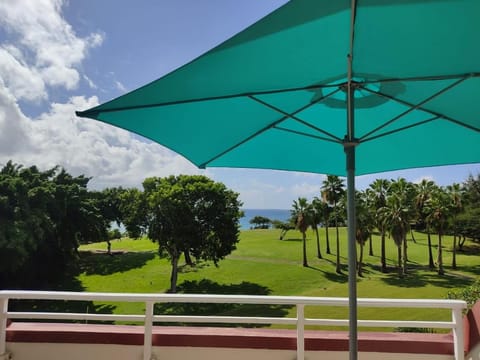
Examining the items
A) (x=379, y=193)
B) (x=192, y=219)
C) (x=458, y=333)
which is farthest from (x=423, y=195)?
(x=458, y=333)

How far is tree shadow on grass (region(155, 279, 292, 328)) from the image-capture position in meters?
21.0

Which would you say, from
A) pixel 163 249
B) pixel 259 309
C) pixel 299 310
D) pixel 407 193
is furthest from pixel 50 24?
pixel 407 193

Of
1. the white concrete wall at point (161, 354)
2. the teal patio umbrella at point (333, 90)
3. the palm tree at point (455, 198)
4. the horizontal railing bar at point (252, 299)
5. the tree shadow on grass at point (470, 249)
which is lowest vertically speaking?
the tree shadow on grass at point (470, 249)

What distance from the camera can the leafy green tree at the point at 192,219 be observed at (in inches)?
826

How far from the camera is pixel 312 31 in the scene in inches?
42.6

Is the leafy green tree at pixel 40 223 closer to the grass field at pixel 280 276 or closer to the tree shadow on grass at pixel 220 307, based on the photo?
the grass field at pixel 280 276

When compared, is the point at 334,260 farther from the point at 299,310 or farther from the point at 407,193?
the point at 299,310

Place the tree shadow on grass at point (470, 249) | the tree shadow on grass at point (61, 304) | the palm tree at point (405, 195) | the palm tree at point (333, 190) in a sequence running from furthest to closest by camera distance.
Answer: the tree shadow on grass at point (470, 249), the palm tree at point (333, 190), the palm tree at point (405, 195), the tree shadow on grass at point (61, 304)

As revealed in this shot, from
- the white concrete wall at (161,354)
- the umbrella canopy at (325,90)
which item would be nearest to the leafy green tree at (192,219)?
the white concrete wall at (161,354)

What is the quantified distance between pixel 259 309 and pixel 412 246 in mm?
20937

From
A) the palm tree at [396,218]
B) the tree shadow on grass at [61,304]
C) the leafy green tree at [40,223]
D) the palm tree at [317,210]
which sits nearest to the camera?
the leafy green tree at [40,223]

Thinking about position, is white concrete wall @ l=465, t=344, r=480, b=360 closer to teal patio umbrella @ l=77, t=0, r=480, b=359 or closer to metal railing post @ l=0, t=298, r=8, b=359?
teal patio umbrella @ l=77, t=0, r=480, b=359

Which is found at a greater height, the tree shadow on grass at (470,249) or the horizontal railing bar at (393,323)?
the horizontal railing bar at (393,323)

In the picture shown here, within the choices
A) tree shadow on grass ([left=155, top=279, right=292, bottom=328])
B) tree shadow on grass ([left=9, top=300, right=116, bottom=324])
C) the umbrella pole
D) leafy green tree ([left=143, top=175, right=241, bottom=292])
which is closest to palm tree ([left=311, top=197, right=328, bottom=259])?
tree shadow on grass ([left=155, top=279, right=292, bottom=328])
